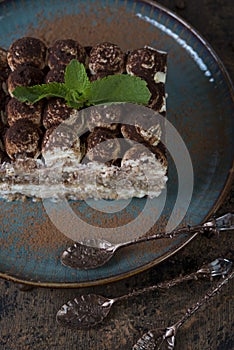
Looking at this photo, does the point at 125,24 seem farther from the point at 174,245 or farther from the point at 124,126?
the point at 174,245

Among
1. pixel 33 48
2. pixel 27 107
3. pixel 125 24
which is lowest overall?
pixel 27 107

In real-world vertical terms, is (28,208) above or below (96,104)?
below

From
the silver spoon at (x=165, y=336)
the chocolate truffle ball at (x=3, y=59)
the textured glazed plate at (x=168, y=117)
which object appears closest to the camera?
the silver spoon at (x=165, y=336)

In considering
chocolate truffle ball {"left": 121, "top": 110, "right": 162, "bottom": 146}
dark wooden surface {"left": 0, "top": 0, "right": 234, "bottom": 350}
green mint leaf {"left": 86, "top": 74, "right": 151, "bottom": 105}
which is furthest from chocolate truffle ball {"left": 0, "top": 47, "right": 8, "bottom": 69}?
dark wooden surface {"left": 0, "top": 0, "right": 234, "bottom": 350}

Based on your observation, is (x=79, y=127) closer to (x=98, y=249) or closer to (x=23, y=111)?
(x=23, y=111)

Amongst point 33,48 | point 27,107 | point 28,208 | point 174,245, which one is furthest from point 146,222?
point 33,48

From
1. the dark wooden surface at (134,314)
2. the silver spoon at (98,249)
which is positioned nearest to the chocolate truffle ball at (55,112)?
the silver spoon at (98,249)

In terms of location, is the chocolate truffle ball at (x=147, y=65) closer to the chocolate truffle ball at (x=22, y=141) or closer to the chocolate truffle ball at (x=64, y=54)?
the chocolate truffle ball at (x=64, y=54)
